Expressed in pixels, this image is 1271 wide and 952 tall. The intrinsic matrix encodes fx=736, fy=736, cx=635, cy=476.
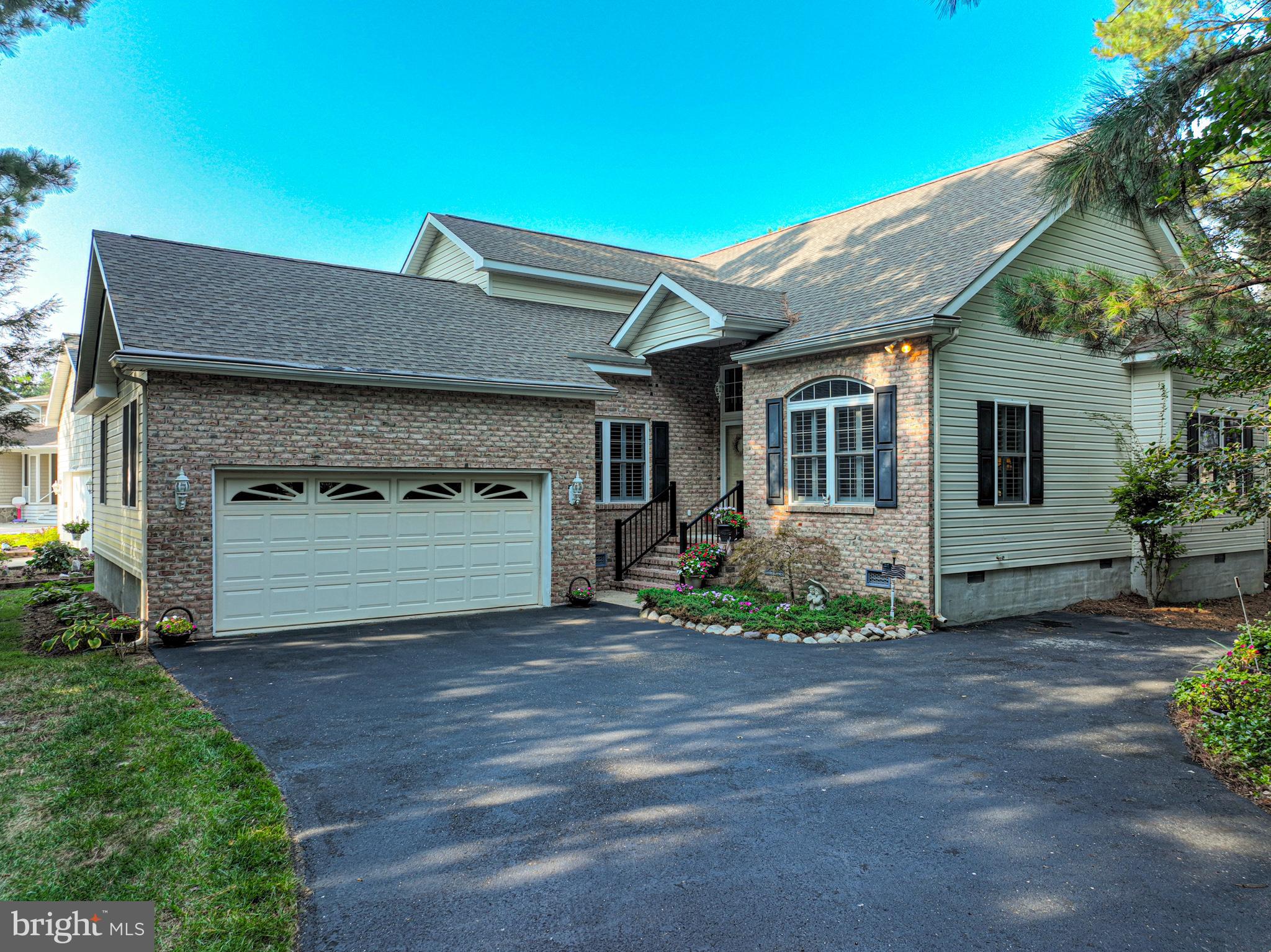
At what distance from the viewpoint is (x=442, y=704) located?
22.2ft

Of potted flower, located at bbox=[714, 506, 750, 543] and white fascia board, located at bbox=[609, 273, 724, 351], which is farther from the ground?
white fascia board, located at bbox=[609, 273, 724, 351]

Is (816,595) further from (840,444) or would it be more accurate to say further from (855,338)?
(855,338)

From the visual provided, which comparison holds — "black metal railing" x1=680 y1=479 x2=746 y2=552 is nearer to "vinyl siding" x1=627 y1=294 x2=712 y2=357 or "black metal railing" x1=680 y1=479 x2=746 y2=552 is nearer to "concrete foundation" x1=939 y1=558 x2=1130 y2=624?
"vinyl siding" x1=627 y1=294 x2=712 y2=357

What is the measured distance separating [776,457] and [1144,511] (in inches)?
230

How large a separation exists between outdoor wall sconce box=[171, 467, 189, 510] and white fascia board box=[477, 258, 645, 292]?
26.3 ft

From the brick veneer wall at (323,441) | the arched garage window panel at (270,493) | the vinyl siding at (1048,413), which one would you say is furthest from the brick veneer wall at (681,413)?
the vinyl siding at (1048,413)

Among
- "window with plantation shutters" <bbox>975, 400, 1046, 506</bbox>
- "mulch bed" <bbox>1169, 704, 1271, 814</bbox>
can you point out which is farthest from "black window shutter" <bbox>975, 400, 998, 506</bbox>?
"mulch bed" <bbox>1169, 704, 1271, 814</bbox>

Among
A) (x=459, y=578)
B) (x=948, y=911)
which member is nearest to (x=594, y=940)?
(x=948, y=911)

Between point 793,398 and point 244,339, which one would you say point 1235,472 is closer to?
point 793,398

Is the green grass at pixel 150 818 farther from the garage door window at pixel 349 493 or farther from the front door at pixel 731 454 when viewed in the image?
the front door at pixel 731 454

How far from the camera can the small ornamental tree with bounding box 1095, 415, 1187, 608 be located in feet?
37.2

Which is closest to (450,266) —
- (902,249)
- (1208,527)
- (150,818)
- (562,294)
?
(562,294)

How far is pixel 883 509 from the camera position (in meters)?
10.8

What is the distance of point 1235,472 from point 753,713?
4.91 metres
